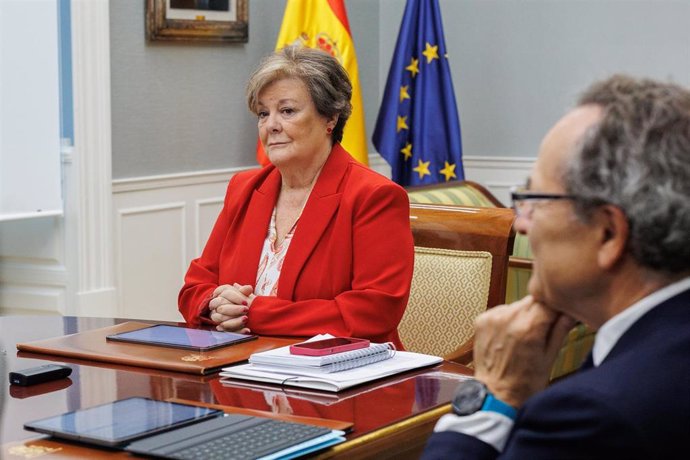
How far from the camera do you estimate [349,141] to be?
593cm

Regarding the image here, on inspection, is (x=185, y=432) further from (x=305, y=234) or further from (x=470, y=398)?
(x=305, y=234)

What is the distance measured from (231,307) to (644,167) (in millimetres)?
1607

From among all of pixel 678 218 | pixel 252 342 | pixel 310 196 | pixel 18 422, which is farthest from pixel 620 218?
pixel 310 196

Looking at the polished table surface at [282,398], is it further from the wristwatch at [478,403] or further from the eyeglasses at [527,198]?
the eyeglasses at [527,198]

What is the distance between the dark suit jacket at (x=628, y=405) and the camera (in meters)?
1.18

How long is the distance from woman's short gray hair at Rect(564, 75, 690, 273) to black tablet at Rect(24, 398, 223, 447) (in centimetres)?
79

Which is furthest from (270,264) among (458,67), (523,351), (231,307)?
(458,67)

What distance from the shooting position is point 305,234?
2840 millimetres

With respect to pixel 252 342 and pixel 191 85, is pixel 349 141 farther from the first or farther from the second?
pixel 252 342

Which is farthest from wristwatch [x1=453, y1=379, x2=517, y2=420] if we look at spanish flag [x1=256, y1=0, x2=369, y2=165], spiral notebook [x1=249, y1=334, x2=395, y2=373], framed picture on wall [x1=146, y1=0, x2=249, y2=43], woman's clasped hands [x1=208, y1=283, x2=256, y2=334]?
spanish flag [x1=256, y1=0, x2=369, y2=165]

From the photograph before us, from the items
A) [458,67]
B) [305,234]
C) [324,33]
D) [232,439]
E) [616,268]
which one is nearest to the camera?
[616,268]

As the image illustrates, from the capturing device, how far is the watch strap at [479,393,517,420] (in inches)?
58.9

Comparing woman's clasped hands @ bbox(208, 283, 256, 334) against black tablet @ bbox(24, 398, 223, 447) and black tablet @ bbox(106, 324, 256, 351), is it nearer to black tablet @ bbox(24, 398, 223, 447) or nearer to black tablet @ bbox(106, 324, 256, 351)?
black tablet @ bbox(106, 324, 256, 351)

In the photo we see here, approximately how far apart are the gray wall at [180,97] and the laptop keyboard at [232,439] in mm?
3603
